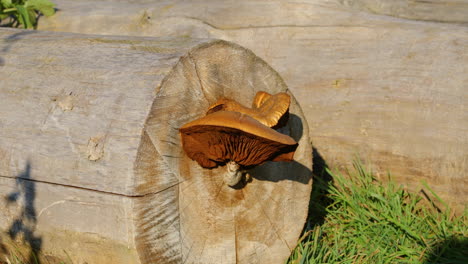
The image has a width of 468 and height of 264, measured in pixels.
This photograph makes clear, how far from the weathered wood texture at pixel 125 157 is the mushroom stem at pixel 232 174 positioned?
0.22ft

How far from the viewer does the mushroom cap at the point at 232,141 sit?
7.04 feet

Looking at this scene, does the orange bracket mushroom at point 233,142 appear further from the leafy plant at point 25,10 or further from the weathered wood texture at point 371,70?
the leafy plant at point 25,10

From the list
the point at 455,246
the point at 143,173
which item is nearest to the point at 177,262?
the point at 143,173

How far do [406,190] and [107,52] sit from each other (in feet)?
6.97

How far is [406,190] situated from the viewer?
3.59 metres

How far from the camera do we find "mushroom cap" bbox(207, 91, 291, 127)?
2.39m

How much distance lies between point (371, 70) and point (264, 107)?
1405mm

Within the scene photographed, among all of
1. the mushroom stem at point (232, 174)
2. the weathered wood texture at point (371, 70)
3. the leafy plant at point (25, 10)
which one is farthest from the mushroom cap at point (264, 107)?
the leafy plant at point (25, 10)

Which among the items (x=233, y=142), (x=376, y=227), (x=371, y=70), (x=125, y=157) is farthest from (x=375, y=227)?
(x=125, y=157)

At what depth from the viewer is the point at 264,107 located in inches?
98.3

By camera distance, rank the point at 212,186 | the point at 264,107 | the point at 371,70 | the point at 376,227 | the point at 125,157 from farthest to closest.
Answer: the point at 371,70 < the point at 376,227 < the point at 212,186 < the point at 264,107 < the point at 125,157

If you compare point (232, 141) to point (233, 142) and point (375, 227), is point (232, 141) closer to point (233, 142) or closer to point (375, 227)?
point (233, 142)

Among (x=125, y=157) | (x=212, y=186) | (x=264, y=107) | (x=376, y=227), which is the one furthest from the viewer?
(x=376, y=227)

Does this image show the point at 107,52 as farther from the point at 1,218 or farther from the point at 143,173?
the point at 1,218
